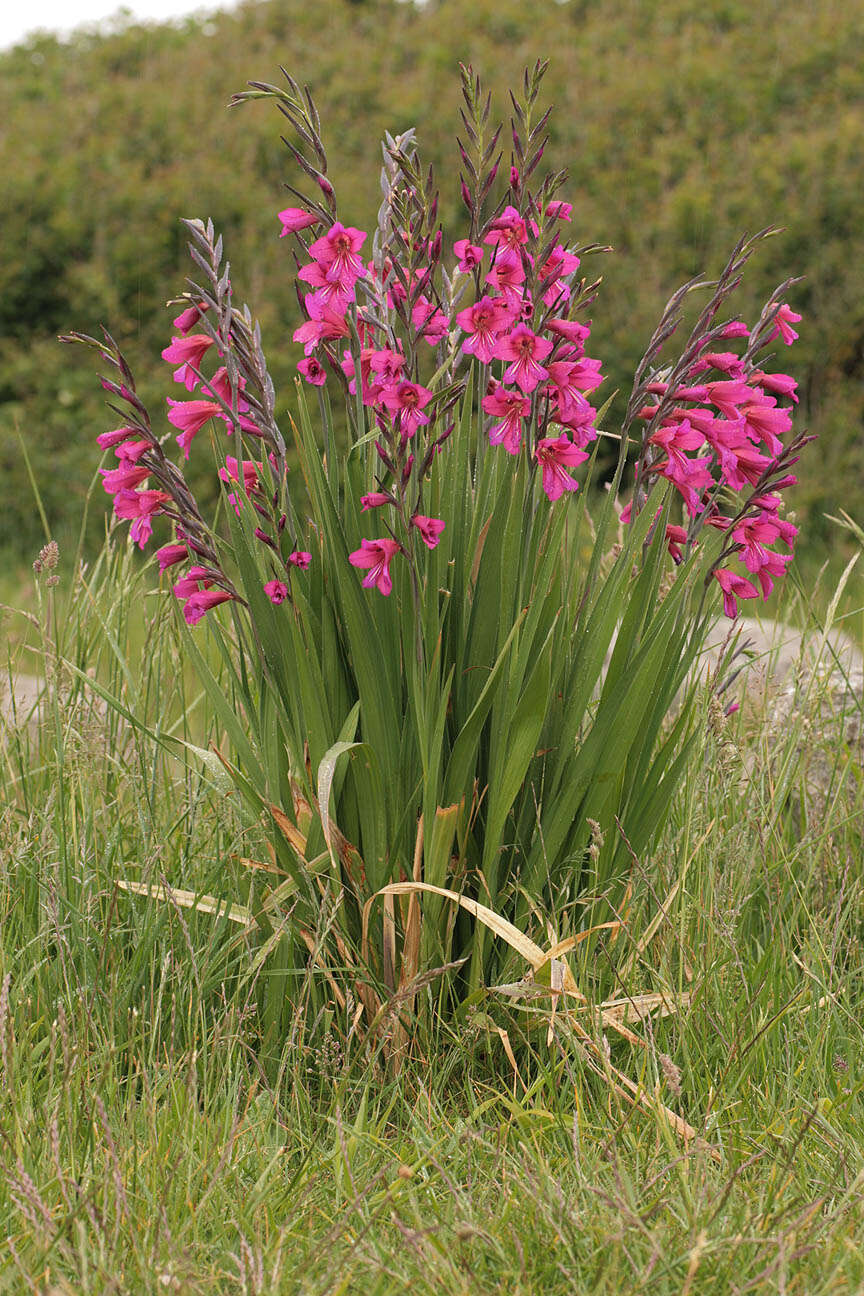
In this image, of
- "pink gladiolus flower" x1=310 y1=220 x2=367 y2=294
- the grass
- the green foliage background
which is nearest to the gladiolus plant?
"pink gladiolus flower" x1=310 y1=220 x2=367 y2=294

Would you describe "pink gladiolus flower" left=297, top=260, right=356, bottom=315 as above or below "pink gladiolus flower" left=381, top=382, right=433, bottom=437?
above

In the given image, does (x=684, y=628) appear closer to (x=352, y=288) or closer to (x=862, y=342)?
(x=352, y=288)

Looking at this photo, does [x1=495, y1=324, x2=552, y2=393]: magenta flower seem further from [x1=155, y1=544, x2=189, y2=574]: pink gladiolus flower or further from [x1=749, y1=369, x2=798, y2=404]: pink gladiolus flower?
[x1=155, y1=544, x2=189, y2=574]: pink gladiolus flower

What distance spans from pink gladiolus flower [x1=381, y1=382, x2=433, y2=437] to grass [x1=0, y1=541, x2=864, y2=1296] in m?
0.71

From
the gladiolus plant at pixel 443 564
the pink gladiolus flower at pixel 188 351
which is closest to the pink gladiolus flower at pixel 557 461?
the gladiolus plant at pixel 443 564

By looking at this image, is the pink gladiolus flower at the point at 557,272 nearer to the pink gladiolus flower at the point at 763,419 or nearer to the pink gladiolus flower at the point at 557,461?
the pink gladiolus flower at the point at 557,461

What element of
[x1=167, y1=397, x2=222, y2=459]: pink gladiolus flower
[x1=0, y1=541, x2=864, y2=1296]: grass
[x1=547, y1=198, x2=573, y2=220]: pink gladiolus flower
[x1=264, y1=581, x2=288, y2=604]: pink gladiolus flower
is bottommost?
[x1=0, y1=541, x2=864, y2=1296]: grass

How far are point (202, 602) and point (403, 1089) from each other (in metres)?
0.89

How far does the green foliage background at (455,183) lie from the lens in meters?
6.87

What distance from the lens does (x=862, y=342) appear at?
6992 mm

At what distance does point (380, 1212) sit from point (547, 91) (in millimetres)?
7459

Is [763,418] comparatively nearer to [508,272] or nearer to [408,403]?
[508,272]

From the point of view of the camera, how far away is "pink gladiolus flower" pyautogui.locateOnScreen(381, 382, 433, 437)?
6.35 feet

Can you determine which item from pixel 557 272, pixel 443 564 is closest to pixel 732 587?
pixel 443 564
